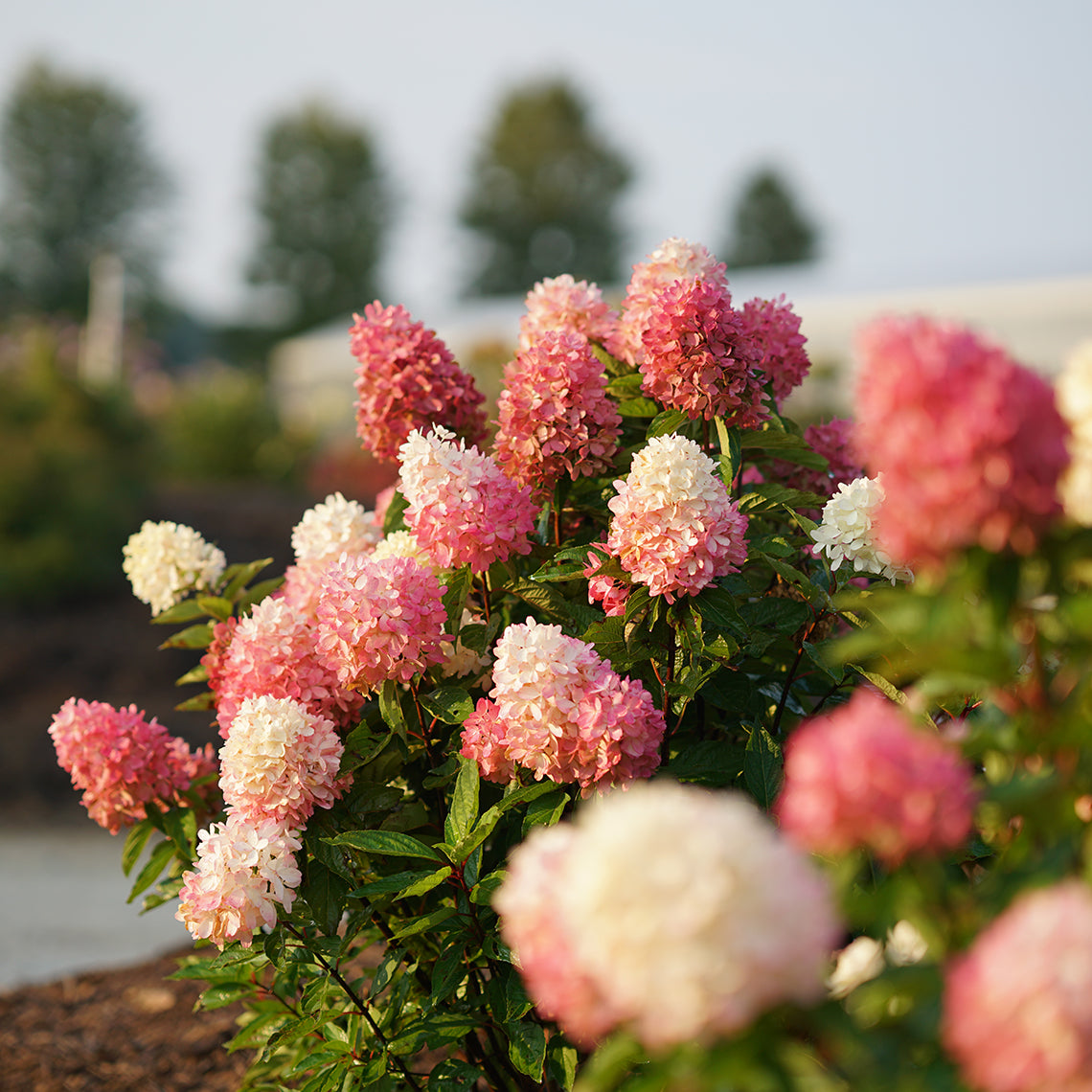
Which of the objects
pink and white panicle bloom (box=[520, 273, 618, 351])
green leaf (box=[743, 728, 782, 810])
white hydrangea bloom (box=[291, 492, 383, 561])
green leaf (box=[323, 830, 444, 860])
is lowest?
green leaf (box=[323, 830, 444, 860])

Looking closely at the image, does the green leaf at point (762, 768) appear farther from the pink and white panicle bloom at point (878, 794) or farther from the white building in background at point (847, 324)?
the white building in background at point (847, 324)

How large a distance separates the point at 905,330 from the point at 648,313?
125cm

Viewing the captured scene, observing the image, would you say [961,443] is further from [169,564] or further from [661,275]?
[169,564]

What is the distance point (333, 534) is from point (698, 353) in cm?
84

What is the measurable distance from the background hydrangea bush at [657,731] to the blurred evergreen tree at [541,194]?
4365 centimetres

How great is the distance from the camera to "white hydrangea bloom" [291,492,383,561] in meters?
2.30

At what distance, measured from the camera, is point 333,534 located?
2.32 metres

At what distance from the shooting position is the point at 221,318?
147 ft

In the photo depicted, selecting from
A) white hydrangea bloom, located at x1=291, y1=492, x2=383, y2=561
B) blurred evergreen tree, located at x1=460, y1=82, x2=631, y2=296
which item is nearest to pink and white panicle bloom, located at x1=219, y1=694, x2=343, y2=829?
white hydrangea bloom, located at x1=291, y1=492, x2=383, y2=561

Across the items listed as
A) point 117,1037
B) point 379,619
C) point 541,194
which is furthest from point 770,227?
point 379,619

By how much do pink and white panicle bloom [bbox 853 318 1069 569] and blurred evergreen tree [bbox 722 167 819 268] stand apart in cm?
4993

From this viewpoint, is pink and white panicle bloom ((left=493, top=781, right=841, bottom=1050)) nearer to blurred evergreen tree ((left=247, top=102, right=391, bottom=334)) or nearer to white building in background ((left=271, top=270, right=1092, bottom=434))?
white building in background ((left=271, top=270, right=1092, bottom=434))

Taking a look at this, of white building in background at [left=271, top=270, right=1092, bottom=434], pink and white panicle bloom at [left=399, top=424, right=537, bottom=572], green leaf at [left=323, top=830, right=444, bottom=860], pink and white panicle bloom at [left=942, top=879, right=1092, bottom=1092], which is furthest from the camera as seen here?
white building in background at [left=271, top=270, right=1092, bottom=434]

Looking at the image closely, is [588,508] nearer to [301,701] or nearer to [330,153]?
[301,701]
